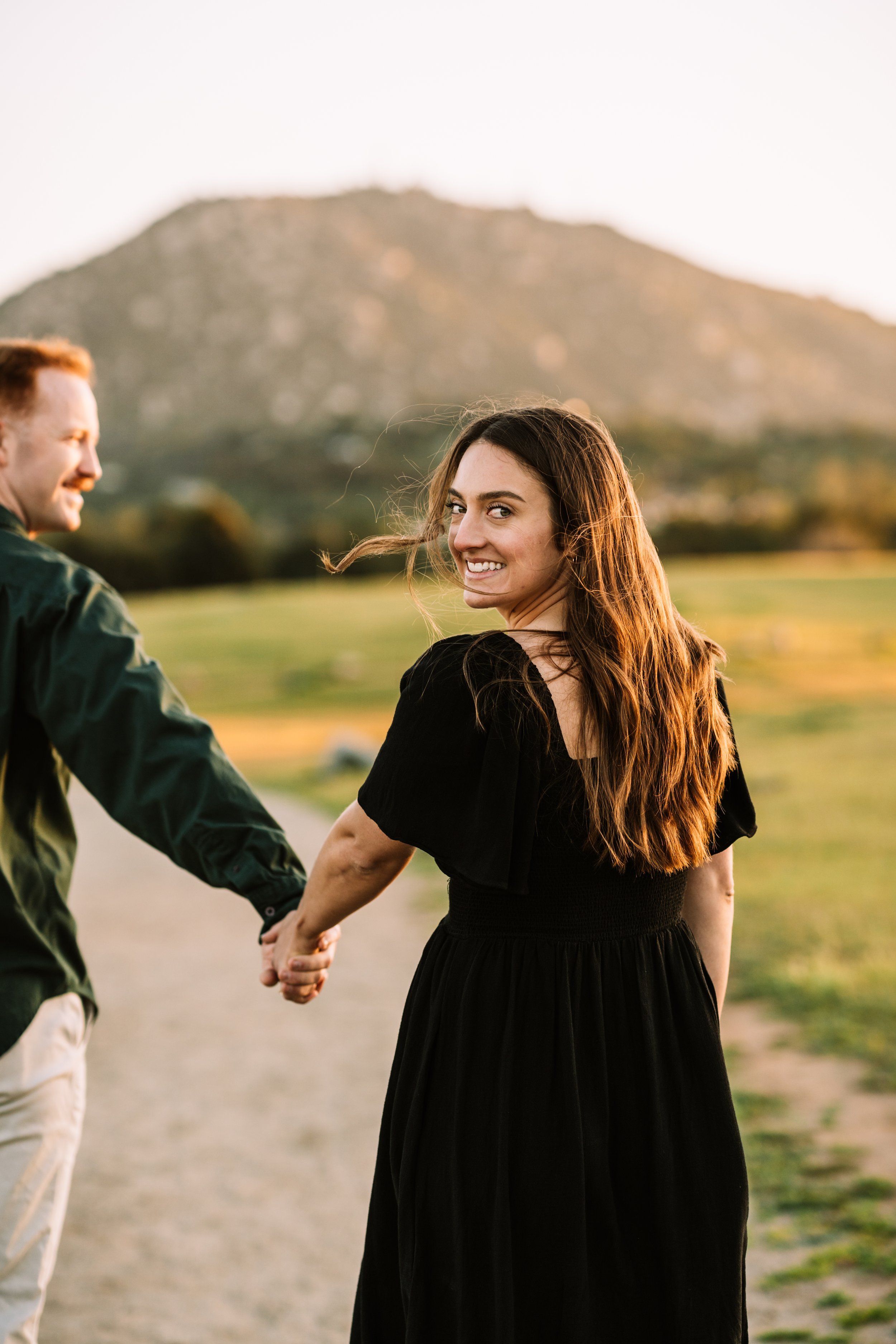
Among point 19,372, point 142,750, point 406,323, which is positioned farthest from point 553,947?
point 406,323

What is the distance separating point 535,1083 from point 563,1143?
0.30 feet

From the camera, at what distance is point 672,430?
4697 cm

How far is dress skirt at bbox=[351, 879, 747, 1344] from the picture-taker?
1676 mm

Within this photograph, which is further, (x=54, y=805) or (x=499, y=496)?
(x=54, y=805)

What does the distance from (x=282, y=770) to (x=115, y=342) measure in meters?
95.9

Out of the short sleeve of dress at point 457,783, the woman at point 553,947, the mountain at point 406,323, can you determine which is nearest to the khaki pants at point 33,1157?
the woman at point 553,947

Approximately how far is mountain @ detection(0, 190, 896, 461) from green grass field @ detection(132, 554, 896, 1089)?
34.8m

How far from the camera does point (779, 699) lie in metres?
19.2

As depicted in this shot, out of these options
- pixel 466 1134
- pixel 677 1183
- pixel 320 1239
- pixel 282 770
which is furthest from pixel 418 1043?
pixel 282 770

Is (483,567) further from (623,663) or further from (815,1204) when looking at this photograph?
(815,1204)

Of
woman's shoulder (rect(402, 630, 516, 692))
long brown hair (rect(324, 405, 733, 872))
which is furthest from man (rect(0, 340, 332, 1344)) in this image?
long brown hair (rect(324, 405, 733, 872))

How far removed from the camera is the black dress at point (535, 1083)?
166cm

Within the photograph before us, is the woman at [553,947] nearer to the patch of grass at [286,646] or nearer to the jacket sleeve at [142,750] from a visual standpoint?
the jacket sleeve at [142,750]

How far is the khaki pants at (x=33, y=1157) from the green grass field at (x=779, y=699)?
3.62 ft
